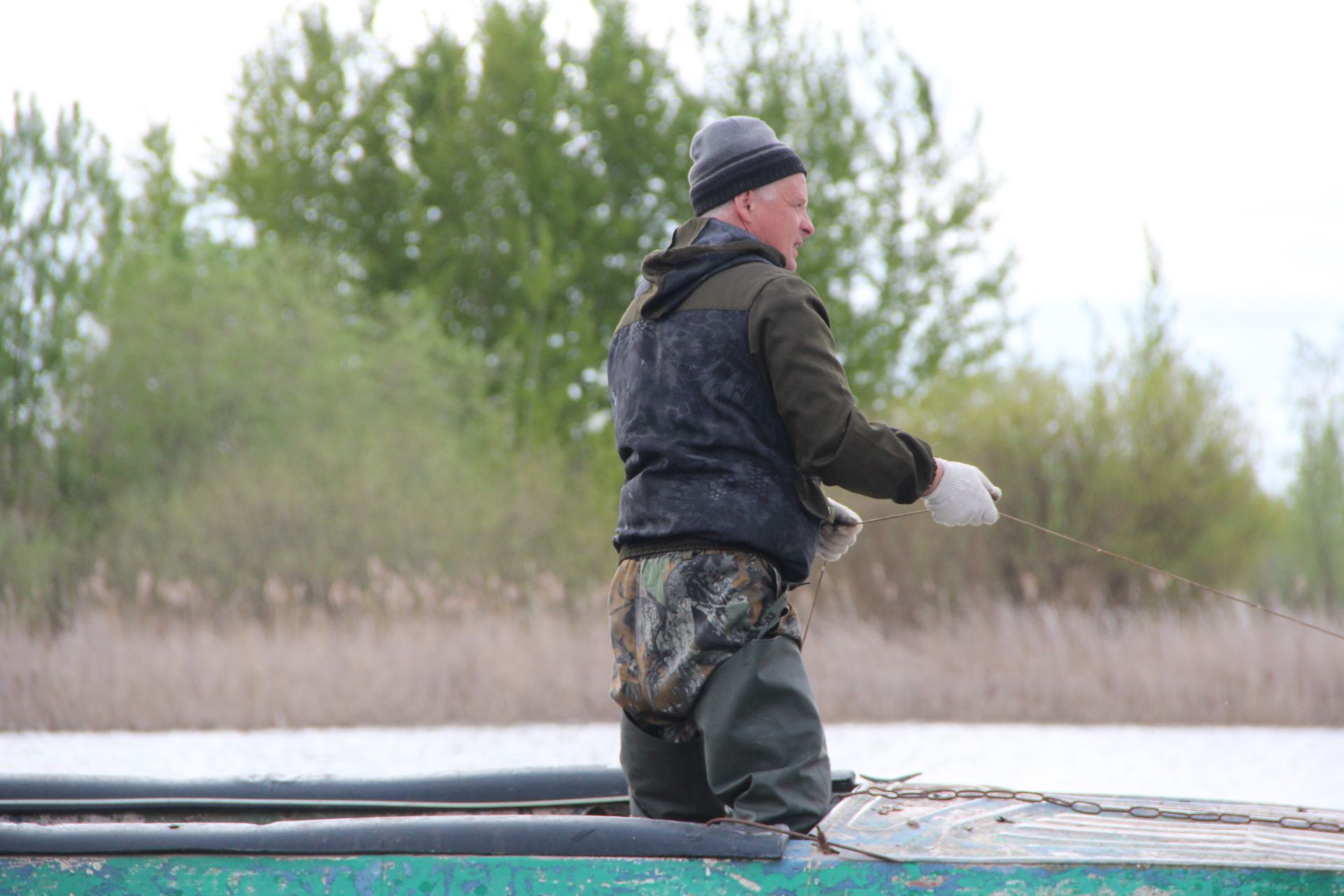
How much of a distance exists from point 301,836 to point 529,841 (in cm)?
40

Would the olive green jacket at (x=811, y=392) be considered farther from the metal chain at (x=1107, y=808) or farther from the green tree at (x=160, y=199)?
the green tree at (x=160, y=199)

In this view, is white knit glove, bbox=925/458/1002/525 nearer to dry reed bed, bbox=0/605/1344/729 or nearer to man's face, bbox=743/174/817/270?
man's face, bbox=743/174/817/270

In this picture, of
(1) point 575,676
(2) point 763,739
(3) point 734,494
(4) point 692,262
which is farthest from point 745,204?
(1) point 575,676

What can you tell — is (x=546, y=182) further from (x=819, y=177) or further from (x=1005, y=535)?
(x=1005, y=535)

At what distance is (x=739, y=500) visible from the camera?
268cm

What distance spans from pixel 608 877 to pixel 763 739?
0.35 meters

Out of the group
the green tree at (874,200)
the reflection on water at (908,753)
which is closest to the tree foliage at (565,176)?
the green tree at (874,200)

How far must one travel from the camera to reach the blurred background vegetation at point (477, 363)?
529 inches

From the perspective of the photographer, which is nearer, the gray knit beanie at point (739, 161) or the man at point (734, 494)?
the man at point (734, 494)

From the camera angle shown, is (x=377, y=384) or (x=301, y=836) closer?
(x=301, y=836)

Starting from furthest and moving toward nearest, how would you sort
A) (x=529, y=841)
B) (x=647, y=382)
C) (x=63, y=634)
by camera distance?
1. (x=63, y=634)
2. (x=647, y=382)
3. (x=529, y=841)

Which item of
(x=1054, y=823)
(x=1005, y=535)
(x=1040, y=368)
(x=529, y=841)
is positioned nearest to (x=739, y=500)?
(x=529, y=841)

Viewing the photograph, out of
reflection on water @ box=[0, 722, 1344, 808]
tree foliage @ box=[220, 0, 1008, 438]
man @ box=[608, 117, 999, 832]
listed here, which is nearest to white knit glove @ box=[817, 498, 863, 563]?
man @ box=[608, 117, 999, 832]

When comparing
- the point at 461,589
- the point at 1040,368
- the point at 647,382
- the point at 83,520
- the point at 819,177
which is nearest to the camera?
the point at 647,382
